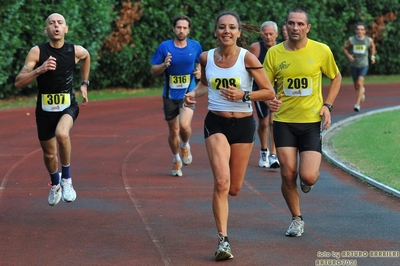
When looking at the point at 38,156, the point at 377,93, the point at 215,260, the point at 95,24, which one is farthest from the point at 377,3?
the point at 215,260

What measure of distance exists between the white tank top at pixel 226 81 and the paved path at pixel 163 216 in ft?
4.07

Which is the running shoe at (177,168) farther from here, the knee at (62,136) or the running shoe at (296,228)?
the running shoe at (296,228)

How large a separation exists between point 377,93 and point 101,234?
20.1 m

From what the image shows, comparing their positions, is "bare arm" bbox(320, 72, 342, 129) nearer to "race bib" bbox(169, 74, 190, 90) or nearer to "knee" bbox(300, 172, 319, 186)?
→ "knee" bbox(300, 172, 319, 186)

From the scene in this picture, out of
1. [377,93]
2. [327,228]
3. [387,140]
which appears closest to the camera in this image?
[327,228]

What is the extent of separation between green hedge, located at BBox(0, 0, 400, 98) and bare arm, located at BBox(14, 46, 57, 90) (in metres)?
12.0

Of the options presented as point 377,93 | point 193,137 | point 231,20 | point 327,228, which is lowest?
point 377,93

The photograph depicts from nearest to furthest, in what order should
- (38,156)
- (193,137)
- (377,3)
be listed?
(38,156) < (193,137) < (377,3)

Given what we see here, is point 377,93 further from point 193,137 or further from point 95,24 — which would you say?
point 193,137

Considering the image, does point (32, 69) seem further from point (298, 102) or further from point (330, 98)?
point (330, 98)

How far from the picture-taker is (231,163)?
8445 millimetres

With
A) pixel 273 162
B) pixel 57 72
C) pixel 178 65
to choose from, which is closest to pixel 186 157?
pixel 273 162

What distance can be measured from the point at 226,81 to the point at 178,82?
4848 millimetres

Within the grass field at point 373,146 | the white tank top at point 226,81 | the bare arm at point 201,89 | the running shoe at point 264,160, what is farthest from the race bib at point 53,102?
the running shoe at point 264,160
